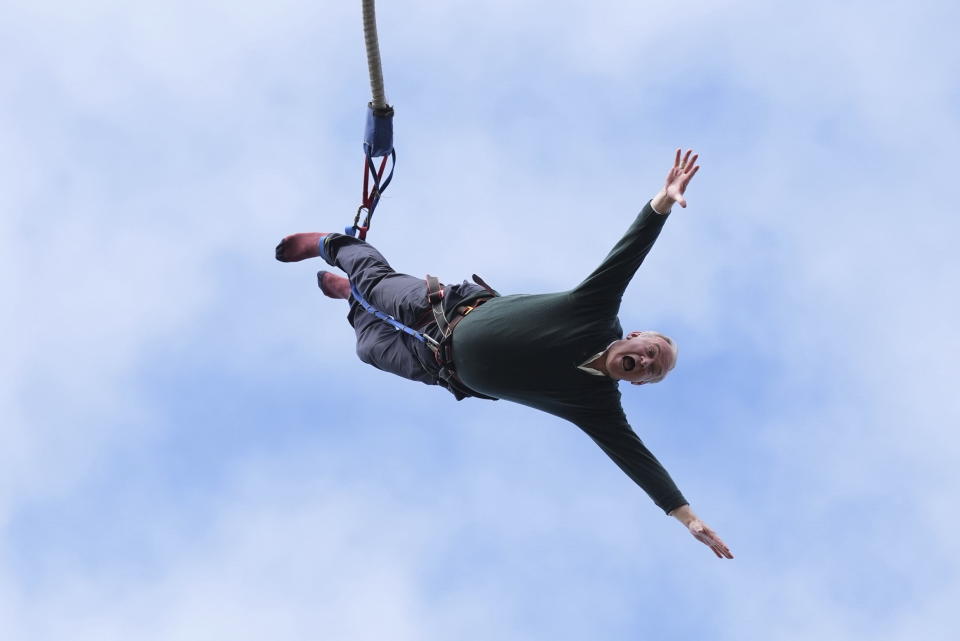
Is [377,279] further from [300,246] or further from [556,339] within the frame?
[556,339]

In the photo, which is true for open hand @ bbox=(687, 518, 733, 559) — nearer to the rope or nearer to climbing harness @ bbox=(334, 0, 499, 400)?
climbing harness @ bbox=(334, 0, 499, 400)

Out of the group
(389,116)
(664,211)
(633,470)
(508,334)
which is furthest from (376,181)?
(633,470)

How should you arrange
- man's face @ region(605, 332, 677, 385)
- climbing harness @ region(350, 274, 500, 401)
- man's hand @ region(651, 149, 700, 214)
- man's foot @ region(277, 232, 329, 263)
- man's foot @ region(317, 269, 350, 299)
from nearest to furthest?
1. man's hand @ region(651, 149, 700, 214)
2. man's face @ region(605, 332, 677, 385)
3. climbing harness @ region(350, 274, 500, 401)
4. man's foot @ region(277, 232, 329, 263)
5. man's foot @ region(317, 269, 350, 299)

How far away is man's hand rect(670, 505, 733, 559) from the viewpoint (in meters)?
9.15

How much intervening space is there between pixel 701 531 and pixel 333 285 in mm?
4051

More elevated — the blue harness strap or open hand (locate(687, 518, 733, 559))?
the blue harness strap

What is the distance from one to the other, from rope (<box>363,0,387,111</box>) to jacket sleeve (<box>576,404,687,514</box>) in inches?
127

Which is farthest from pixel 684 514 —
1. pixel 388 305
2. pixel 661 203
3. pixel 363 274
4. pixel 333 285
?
pixel 333 285

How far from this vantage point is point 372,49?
8500 millimetres

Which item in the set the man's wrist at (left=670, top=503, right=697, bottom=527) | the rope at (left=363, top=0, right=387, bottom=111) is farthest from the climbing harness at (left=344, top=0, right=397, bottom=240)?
the man's wrist at (left=670, top=503, right=697, bottom=527)

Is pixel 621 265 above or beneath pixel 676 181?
beneath

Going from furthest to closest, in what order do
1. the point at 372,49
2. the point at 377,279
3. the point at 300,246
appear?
the point at 300,246
the point at 377,279
the point at 372,49

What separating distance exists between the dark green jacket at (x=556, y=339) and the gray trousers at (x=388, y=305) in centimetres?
38

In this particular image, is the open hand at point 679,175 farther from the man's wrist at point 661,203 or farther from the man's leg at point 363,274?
the man's leg at point 363,274
